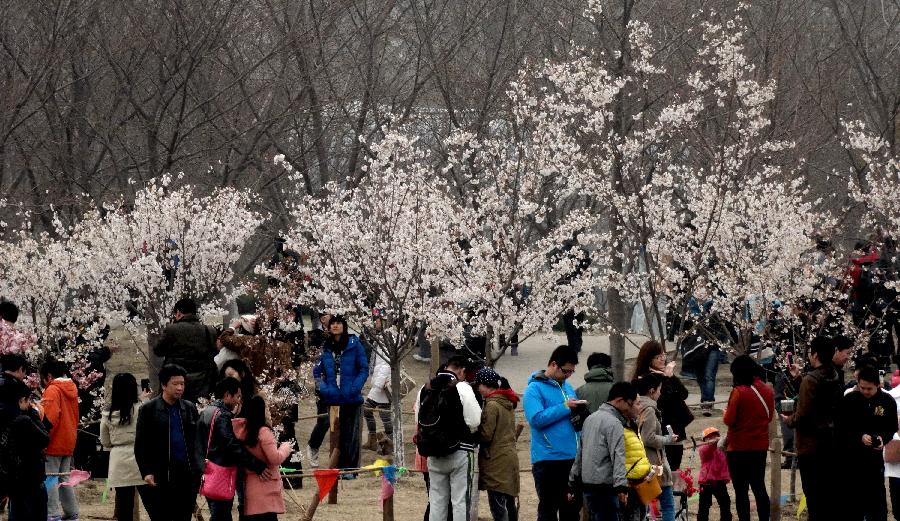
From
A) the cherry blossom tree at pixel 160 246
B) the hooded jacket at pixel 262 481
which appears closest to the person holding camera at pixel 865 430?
the hooded jacket at pixel 262 481

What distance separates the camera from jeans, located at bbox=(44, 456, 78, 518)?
459 inches

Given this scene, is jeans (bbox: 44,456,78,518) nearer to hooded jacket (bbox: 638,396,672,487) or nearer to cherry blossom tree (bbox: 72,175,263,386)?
hooded jacket (bbox: 638,396,672,487)

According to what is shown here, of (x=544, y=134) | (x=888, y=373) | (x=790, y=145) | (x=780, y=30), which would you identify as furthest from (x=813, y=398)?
(x=780, y=30)

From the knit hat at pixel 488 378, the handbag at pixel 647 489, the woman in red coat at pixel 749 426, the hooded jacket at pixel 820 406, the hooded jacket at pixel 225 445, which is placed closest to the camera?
the hooded jacket at pixel 225 445

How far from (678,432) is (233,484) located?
3.83 m

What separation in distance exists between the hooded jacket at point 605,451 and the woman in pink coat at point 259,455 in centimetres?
207

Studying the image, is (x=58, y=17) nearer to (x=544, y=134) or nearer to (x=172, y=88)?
(x=172, y=88)

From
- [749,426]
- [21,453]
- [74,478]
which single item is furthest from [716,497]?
[21,453]

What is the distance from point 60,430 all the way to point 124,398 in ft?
3.93

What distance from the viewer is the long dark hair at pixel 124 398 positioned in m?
10.7

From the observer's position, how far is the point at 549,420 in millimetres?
10828

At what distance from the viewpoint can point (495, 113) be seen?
70.3ft

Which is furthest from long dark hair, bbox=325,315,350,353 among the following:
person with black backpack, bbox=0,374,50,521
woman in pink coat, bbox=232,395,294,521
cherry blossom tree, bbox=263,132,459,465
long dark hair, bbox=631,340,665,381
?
woman in pink coat, bbox=232,395,294,521

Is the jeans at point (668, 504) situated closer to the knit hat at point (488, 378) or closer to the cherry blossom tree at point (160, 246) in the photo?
the knit hat at point (488, 378)
